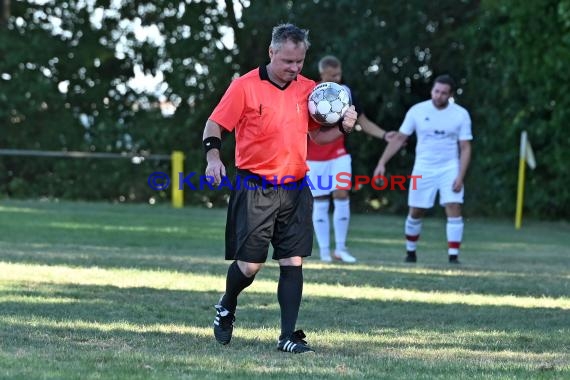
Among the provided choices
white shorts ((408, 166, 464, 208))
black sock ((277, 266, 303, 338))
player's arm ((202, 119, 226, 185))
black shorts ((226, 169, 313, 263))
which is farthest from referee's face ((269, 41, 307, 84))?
white shorts ((408, 166, 464, 208))

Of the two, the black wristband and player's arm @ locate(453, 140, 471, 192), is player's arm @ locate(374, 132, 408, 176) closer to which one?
player's arm @ locate(453, 140, 471, 192)

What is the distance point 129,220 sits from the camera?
2295 cm

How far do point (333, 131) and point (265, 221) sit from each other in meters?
0.75

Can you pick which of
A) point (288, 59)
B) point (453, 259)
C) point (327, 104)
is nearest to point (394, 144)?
point (453, 259)

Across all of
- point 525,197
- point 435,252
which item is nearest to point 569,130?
point 525,197

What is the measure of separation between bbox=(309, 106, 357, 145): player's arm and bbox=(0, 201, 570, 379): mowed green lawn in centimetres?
117

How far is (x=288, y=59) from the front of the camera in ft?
24.6

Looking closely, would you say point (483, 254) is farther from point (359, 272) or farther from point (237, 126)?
point (237, 126)

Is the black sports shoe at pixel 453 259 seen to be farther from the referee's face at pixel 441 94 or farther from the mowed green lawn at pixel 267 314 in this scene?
the referee's face at pixel 441 94

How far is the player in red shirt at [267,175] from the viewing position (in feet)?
25.1

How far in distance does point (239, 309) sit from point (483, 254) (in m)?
8.13

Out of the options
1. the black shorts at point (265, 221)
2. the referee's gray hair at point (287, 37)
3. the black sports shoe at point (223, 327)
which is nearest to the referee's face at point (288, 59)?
the referee's gray hair at point (287, 37)

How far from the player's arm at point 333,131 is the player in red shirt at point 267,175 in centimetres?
26

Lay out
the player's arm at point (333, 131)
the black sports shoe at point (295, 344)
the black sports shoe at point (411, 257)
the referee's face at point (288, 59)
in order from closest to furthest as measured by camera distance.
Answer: the black sports shoe at point (295, 344)
the referee's face at point (288, 59)
the player's arm at point (333, 131)
the black sports shoe at point (411, 257)
